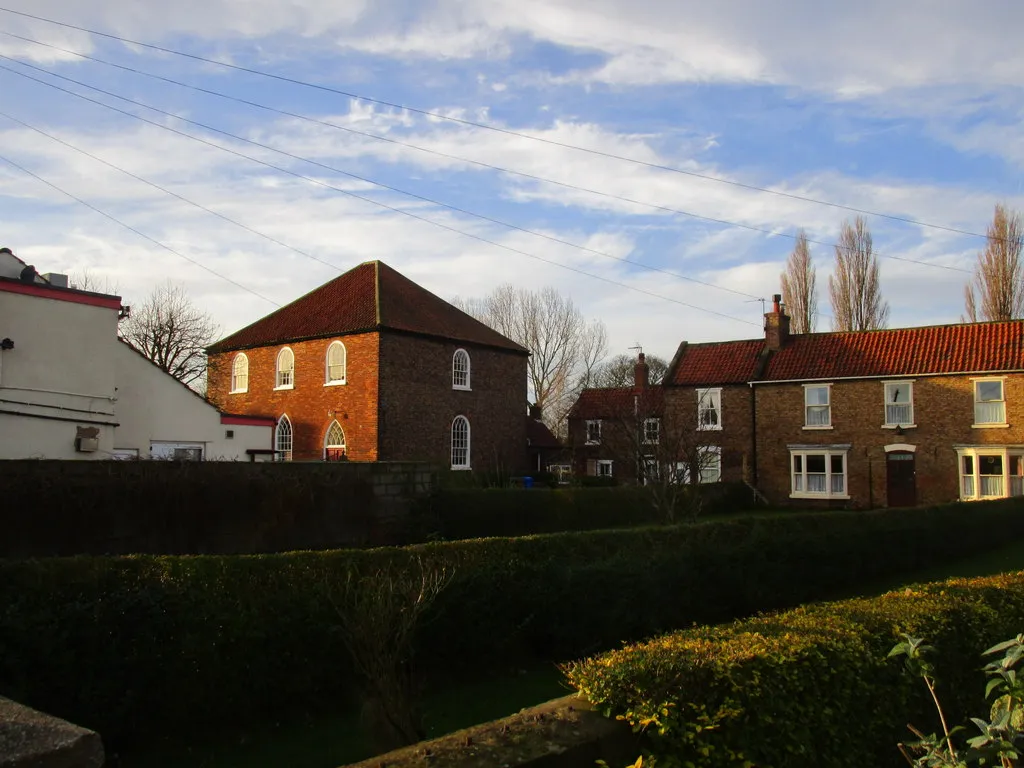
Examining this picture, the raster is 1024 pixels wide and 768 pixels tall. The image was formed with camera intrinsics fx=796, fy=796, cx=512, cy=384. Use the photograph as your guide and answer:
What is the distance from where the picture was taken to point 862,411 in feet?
110

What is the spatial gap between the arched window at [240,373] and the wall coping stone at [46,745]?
38.4 m

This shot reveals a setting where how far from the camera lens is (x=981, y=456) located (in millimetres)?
30797

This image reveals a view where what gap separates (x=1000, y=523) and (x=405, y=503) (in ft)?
52.7

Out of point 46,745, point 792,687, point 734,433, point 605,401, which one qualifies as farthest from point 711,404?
point 46,745

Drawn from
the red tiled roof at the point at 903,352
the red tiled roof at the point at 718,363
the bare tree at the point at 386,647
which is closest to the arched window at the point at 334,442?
the red tiled roof at the point at 718,363

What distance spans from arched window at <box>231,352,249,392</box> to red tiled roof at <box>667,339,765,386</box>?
20963 millimetres

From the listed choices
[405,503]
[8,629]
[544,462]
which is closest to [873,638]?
[8,629]

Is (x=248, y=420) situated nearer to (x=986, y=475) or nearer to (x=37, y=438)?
(x=37, y=438)

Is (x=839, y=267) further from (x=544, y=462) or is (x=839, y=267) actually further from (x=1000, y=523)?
(x=1000, y=523)

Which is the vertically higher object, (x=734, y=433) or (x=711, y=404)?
(x=711, y=404)

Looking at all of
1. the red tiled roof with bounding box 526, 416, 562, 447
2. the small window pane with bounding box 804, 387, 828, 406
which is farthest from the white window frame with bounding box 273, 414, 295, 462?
the small window pane with bounding box 804, 387, 828, 406

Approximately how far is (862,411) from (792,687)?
31983 mm

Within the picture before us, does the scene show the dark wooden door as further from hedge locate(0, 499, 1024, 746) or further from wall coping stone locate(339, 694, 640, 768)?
wall coping stone locate(339, 694, 640, 768)

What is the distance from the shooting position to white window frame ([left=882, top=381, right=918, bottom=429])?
32.6 m
